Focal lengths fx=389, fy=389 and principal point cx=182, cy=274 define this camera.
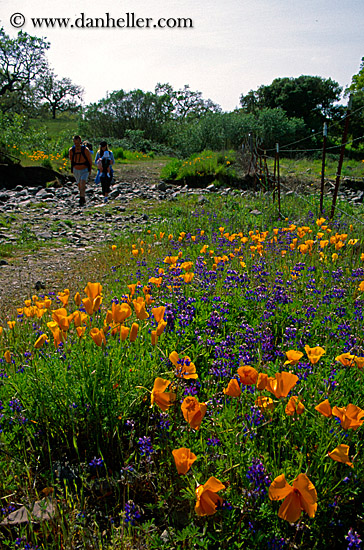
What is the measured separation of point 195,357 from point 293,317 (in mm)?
998

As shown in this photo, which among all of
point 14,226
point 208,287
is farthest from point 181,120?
point 208,287

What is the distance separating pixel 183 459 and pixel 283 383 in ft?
1.50

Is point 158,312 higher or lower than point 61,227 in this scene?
higher

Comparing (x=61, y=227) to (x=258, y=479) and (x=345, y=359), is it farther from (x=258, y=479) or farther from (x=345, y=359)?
(x=258, y=479)

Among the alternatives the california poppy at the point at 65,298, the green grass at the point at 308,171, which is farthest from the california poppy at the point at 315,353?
the green grass at the point at 308,171

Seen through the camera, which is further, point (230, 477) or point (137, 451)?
point (137, 451)

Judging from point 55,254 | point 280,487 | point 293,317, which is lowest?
point 55,254

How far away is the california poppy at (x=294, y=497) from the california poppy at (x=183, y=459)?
0.88ft

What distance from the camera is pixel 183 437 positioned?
1807 millimetres

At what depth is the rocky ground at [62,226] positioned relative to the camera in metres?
5.75

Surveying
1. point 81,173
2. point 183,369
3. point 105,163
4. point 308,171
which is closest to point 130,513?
point 183,369

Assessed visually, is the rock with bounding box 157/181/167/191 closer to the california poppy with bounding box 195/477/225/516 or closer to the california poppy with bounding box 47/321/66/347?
the california poppy with bounding box 47/321/66/347

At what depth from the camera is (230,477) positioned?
1613 millimetres

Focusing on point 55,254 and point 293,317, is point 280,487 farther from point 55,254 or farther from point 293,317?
point 55,254
